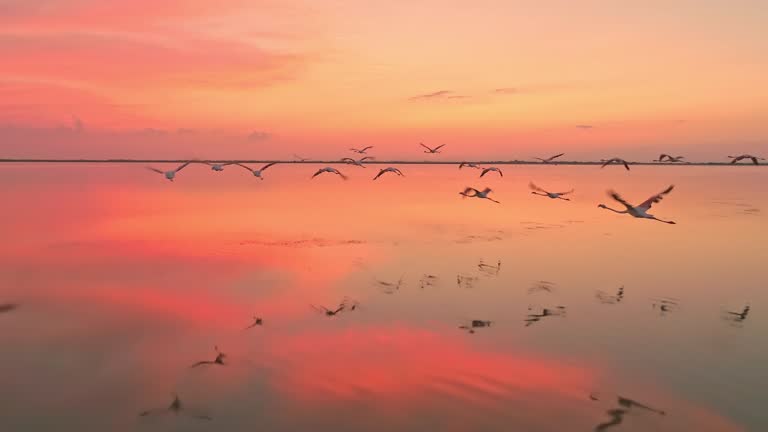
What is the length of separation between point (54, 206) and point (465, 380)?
4772 centimetres

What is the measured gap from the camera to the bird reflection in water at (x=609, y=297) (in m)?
20.5

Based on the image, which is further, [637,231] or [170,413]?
[637,231]

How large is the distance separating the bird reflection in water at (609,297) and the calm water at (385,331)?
0.10 m

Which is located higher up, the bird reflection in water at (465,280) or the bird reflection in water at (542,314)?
the bird reflection in water at (542,314)

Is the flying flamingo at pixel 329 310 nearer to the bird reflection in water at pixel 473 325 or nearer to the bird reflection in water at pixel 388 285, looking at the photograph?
the bird reflection in water at pixel 388 285

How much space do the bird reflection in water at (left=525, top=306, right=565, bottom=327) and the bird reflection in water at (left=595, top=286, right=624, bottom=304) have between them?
73.4 inches

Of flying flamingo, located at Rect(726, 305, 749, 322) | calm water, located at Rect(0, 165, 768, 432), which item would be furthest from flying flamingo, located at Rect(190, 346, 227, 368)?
flying flamingo, located at Rect(726, 305, 749, 322)

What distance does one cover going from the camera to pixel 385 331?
17375 millimetres

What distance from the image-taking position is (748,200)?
59438 mm

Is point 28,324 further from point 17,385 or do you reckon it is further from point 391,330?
point 391,330

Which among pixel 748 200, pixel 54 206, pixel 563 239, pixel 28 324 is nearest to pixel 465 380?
pixel 28 324

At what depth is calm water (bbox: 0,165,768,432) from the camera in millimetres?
12305

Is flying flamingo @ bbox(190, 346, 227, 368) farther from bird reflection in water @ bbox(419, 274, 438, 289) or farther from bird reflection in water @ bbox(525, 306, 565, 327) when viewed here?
bird reflection in water @ bbox(419, 274, 438, 289)

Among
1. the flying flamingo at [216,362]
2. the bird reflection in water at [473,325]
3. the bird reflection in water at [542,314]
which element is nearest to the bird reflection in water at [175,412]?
the flying flamingo at [216,362]
